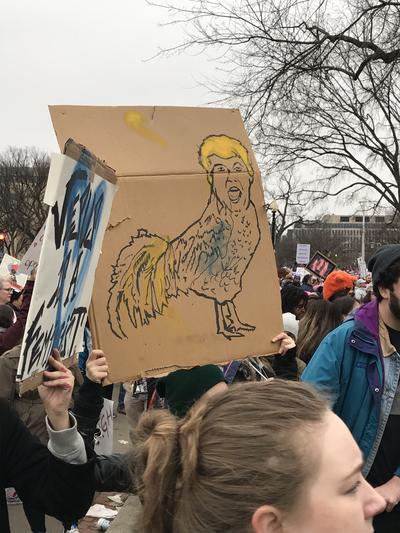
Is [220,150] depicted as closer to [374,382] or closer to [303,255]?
[374,382]

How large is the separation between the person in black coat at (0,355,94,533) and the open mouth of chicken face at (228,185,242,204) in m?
1.00

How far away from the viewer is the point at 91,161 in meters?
1.78

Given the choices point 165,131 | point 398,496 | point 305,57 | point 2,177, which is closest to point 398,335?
point 398,496

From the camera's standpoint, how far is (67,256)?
5.74 ft

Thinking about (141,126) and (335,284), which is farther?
(335,284)

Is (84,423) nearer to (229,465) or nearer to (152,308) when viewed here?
(152,308)

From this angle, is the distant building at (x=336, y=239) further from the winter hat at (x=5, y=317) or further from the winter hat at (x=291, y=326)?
the winter hat at (x=291, y=326)

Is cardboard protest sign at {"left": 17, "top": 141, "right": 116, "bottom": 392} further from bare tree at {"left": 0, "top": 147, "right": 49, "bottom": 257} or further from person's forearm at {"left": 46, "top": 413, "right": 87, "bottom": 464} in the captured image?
bare tree at {"left": 0, "top": 147, "right": 49, "bottom": 257}

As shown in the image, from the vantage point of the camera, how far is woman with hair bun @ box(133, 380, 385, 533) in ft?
3.96

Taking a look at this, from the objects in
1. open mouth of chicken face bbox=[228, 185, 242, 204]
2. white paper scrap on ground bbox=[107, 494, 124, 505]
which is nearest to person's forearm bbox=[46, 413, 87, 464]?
open mouth of chicken face bbox=[228, 185, 242, 204]

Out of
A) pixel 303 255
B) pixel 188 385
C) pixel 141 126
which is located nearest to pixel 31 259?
pixel 188 385

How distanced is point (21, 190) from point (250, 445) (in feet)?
171

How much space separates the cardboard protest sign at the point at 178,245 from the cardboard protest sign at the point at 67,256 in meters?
0.24

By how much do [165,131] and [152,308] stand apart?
2.36ft
